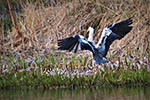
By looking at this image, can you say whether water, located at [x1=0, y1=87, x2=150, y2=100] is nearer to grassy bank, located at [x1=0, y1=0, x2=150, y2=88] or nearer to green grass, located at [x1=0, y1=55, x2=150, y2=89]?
green grass, located at [x1=0, y1=55, x2=150, y2=89]

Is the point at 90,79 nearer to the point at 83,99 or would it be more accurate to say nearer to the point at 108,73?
the point at 108,73

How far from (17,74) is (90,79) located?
2426mm

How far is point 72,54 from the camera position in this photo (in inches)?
A: 577

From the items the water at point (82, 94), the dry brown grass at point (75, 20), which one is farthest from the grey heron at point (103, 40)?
the dry brown grass at point (75, 20)

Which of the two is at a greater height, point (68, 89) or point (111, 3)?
point (111, 3)

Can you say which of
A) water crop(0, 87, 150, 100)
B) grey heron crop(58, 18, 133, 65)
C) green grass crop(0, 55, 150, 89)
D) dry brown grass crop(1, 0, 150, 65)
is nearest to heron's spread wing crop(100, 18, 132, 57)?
grey heron crop(58, 18, 133, 65)

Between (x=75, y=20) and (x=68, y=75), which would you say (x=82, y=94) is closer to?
(x=68, y=75)

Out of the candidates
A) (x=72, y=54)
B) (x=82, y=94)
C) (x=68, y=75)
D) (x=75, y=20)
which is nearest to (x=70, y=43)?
(x=68, y=75)

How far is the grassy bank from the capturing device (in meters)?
11.9

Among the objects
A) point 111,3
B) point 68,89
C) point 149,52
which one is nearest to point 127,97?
point 68,89

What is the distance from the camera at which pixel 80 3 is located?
55.2ft

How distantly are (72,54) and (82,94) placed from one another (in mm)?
4569

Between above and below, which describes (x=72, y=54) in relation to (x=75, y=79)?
above

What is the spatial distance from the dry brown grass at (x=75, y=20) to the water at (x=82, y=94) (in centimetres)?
396
